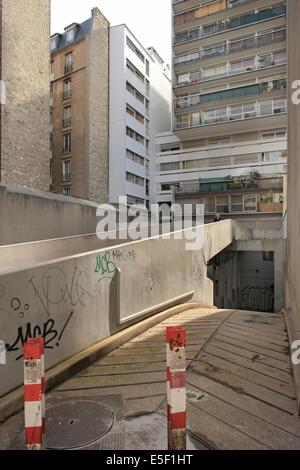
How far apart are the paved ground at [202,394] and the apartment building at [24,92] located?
19006mm

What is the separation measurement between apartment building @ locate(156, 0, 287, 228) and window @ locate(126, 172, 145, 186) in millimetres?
3123

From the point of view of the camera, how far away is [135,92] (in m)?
38.7

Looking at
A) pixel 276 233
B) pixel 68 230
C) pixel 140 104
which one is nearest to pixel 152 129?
pixel 140 104

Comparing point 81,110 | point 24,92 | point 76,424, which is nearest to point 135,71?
point 81,110

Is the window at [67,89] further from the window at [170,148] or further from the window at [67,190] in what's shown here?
the window at [170,148]

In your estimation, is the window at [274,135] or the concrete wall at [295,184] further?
the window at [274,135]

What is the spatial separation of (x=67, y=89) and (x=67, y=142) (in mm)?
5584

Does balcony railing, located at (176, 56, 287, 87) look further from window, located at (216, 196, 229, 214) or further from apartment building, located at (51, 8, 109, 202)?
window, located at (216, 196, 229, 214)

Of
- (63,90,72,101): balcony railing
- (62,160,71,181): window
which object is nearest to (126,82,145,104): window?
(63,90,72,101): balcony railing

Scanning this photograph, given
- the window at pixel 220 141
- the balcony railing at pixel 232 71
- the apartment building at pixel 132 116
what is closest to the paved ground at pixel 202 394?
the apartment building at pixel 132 116

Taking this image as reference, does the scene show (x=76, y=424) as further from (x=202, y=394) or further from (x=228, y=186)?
(x=228, y=186)

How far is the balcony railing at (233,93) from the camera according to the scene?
109 ft

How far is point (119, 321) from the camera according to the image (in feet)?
20.0
